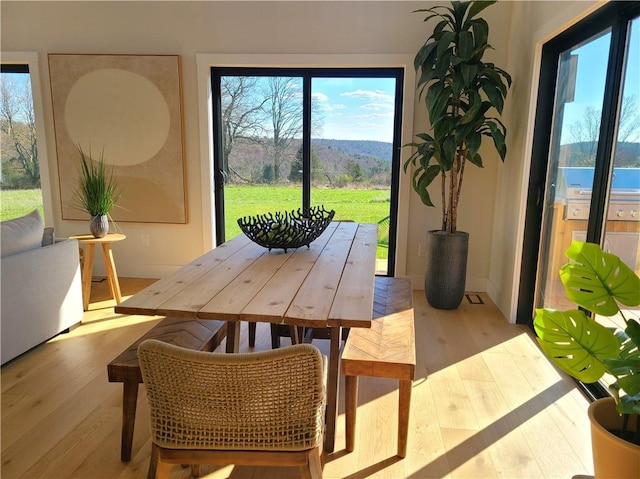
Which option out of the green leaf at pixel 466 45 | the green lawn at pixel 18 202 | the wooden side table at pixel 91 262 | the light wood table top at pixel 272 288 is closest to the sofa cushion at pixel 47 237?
the wooden side table at pixel 91 262

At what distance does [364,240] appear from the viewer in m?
2.46

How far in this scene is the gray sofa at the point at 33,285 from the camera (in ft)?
7.99

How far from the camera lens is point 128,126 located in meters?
4.00

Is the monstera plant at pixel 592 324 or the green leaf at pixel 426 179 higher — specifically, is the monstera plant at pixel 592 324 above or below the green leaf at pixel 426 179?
below

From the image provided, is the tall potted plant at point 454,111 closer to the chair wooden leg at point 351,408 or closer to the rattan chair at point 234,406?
the chair wooden leg at point 351,408

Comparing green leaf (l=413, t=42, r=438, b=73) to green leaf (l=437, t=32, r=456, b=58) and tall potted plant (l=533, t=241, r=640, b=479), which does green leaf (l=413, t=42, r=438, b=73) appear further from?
tall potted plant (l=533, t=241, r=640, b=479)

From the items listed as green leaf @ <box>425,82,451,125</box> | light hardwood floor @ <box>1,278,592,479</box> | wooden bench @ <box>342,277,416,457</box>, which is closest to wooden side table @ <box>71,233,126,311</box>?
light hardwood floor @ <box>1,278,592,479</box>

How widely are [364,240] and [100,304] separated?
2.36 metres

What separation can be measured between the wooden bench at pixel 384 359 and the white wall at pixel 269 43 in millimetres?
1777

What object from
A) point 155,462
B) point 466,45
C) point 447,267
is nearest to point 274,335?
point 155,462

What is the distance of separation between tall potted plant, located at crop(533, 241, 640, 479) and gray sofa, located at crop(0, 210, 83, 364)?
8.60 ft

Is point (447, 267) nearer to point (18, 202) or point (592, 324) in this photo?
point (592, 324)

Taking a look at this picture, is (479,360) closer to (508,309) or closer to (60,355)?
(508,309)

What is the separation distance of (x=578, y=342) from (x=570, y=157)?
171 centimetres
